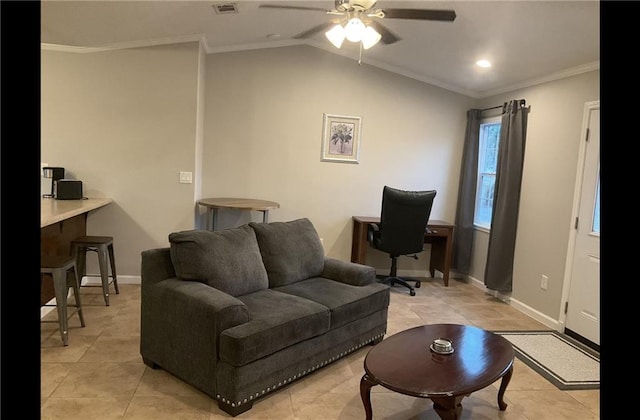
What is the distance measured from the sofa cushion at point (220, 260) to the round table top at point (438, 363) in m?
1.01

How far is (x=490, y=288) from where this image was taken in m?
4.84

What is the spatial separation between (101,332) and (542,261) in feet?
12.7

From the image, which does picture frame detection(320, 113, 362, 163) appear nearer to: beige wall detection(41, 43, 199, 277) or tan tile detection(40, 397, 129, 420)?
beige wall detection(41, 43, 199, 277)

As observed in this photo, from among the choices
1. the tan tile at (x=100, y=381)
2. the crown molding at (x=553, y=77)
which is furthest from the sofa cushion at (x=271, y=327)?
the crown molding at (x=553, y=77)

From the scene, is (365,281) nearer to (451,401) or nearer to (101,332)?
(451,401)

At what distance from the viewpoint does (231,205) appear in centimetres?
457

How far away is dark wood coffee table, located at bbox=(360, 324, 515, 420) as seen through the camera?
6.72ft

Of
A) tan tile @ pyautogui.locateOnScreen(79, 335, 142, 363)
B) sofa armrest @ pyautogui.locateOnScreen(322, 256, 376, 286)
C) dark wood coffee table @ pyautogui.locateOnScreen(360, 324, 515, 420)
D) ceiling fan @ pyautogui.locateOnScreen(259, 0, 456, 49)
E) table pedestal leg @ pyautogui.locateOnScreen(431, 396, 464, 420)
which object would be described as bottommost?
tan tile @ pyautogui.locateOnScreen(79, 335, 142, 363)

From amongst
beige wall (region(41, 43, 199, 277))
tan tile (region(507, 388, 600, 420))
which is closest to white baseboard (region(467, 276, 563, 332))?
tan tile (region(507, 388, 600, 420))

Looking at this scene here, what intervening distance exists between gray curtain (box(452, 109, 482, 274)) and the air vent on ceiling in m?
3.11

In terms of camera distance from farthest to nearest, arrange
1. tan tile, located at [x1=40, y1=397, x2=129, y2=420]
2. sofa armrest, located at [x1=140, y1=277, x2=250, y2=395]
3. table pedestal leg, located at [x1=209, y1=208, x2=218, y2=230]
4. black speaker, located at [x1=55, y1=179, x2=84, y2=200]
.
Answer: table pedestal leg, located at [x1=209, y1=208, x2=218, y2=230], black speaker, located at [x1=55, y1=179, x2=84, y2=200], sofa armrest, located at [x1=140, y1=277, x2=250, y2=395], tan tile, located at [x1=40, y1=397, x2=129, y2=420]

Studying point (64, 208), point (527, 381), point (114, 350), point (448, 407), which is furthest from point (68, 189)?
point (527, 381)

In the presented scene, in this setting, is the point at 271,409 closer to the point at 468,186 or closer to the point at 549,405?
the point at 549,405
